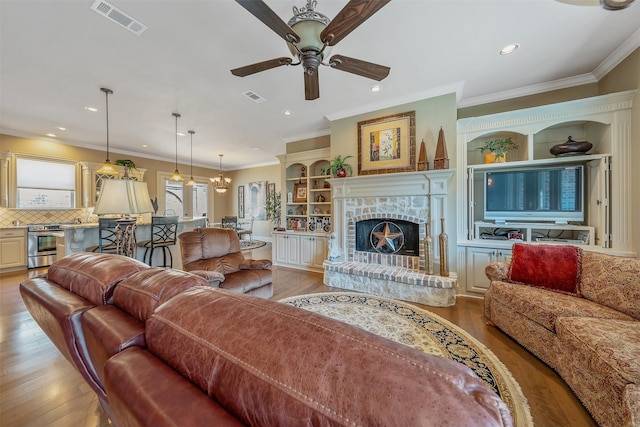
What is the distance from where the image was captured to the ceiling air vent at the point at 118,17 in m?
1.95

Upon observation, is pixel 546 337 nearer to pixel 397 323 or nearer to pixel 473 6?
pixel 397 323

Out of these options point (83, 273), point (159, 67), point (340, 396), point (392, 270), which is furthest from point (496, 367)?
point (159, 67)

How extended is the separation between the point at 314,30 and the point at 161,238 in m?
4.03

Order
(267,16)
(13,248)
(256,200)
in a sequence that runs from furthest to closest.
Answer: (256,200) < (13,248) < (267,16)

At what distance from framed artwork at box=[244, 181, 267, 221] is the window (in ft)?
14.9

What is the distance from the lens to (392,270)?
3.51 meters

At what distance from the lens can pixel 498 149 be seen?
3336 mm

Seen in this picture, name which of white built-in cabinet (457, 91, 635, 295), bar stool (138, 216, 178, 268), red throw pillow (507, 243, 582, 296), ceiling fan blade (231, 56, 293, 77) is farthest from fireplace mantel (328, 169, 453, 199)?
bar stool (138, 216, 178, 268)

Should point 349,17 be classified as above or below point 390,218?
above

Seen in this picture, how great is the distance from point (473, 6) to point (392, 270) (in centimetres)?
300

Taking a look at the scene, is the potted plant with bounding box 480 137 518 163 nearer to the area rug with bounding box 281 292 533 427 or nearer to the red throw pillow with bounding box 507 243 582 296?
the red throw pillow with bounding box 507 243 582 296

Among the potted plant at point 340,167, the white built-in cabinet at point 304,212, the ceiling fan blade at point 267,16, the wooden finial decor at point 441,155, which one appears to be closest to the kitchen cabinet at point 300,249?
the white built-in cabinet at point 304,212

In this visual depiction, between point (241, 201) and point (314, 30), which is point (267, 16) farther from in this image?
point (241, 201)

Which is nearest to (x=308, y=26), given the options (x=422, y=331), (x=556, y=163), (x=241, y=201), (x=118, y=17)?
(x=118, y=17)
